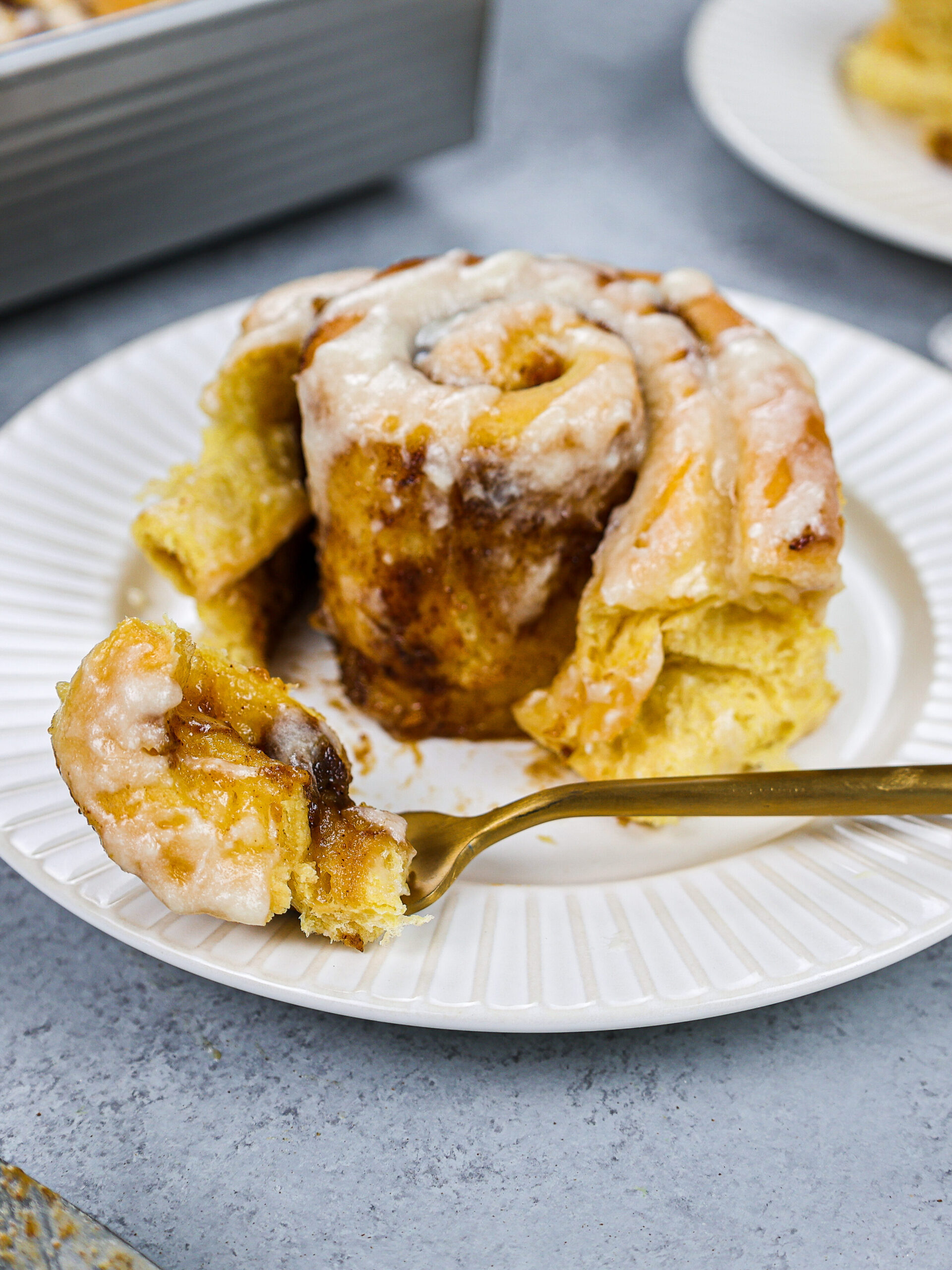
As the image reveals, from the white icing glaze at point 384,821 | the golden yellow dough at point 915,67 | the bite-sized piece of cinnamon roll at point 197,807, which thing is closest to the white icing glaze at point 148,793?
the bite-sized piece of cinnamon roll at point 197,807

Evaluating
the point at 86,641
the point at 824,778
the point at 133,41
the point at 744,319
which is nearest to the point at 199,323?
the point at 133,41

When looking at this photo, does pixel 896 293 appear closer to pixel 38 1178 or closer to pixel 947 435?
pixel 947 435

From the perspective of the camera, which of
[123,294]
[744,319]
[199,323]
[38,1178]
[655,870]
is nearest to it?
[38,1178]

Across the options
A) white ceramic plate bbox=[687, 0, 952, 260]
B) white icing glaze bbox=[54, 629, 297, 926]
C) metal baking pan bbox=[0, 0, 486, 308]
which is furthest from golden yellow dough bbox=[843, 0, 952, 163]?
white icing glaze bbox=[54, 629, 297, 926]

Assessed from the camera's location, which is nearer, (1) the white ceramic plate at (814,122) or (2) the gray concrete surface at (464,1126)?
(2) the gray concrete surface at (464,1126)

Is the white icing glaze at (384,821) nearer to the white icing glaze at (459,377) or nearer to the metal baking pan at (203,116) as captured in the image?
the white icing glaze at (459,377)
